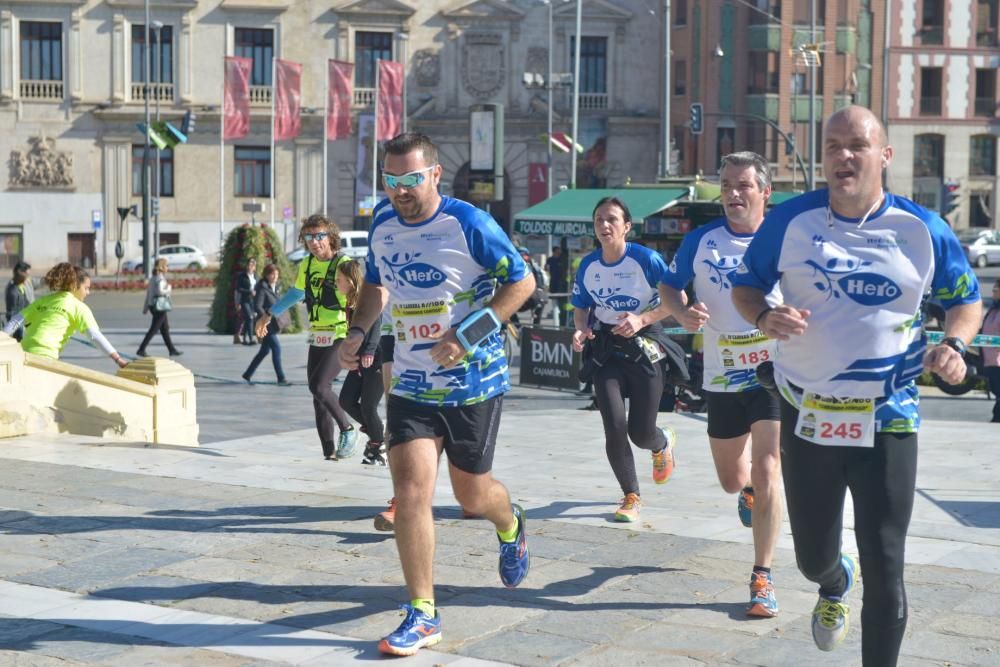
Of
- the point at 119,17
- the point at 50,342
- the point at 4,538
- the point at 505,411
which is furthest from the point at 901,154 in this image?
the point at 4,538

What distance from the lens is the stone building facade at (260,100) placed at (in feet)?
196

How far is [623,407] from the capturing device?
834cm

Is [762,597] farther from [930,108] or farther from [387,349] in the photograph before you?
[930,108]

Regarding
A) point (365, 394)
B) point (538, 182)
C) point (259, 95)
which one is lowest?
point (365, 394)

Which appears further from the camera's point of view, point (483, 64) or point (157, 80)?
point (483, 64)

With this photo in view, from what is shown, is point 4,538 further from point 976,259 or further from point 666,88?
point 976,259

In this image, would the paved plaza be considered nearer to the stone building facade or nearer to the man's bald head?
the man's bald head

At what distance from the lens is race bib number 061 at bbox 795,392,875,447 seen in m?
4.80

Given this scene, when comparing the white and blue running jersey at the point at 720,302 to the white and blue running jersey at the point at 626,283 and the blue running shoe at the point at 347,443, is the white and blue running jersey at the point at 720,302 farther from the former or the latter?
the blue running shoe at the point at 347,443

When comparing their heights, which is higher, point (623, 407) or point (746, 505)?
point (623, 407)

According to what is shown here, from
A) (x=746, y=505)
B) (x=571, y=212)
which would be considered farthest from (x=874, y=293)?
(x=571, y=212)

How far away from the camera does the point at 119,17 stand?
5975 cm

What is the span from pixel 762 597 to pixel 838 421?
59.8 inches

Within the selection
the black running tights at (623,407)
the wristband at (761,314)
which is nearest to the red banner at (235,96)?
the black running tights at (623,407)
